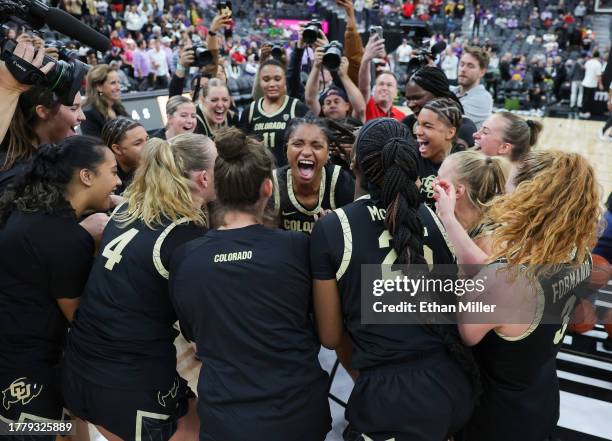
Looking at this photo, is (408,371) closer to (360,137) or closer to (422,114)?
(360,137)

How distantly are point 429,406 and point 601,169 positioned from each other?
8.94 meters

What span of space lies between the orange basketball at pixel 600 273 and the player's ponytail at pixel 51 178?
9.67 feet

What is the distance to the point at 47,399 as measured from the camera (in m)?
2.19

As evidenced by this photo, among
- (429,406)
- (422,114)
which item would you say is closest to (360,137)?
(429,406)

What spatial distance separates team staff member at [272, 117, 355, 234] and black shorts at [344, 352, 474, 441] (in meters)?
1.45

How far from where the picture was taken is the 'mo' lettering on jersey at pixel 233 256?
174cm

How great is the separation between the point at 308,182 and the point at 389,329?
4.98 feet

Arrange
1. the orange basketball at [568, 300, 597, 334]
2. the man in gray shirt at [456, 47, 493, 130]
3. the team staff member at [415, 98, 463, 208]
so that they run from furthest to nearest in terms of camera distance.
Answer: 1. the man in gray shirt at [456, 47, 493, 130]
2. the orange basketball at [568, 300, 597, 334]
3. the team staff member at [415, 98, 463, 208]

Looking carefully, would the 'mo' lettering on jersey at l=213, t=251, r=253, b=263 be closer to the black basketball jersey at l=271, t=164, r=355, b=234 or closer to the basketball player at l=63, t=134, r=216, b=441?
the basketball player at l=63, t=134, r=216, b=441

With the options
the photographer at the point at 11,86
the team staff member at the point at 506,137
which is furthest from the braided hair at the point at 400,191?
the team staff member at the point at 506,137

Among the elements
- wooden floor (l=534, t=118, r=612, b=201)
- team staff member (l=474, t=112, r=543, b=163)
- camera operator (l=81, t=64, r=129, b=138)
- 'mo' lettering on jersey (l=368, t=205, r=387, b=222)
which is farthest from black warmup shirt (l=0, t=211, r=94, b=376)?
wooden floor (l=534, t=118, r=612, b=201)

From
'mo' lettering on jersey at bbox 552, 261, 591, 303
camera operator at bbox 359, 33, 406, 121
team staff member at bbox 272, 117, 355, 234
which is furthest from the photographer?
camera operator at bbox 359, 33, 406, 121

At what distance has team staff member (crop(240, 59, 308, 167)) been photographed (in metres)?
4.39

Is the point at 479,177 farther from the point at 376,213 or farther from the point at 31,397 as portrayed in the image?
the point at 31,397
